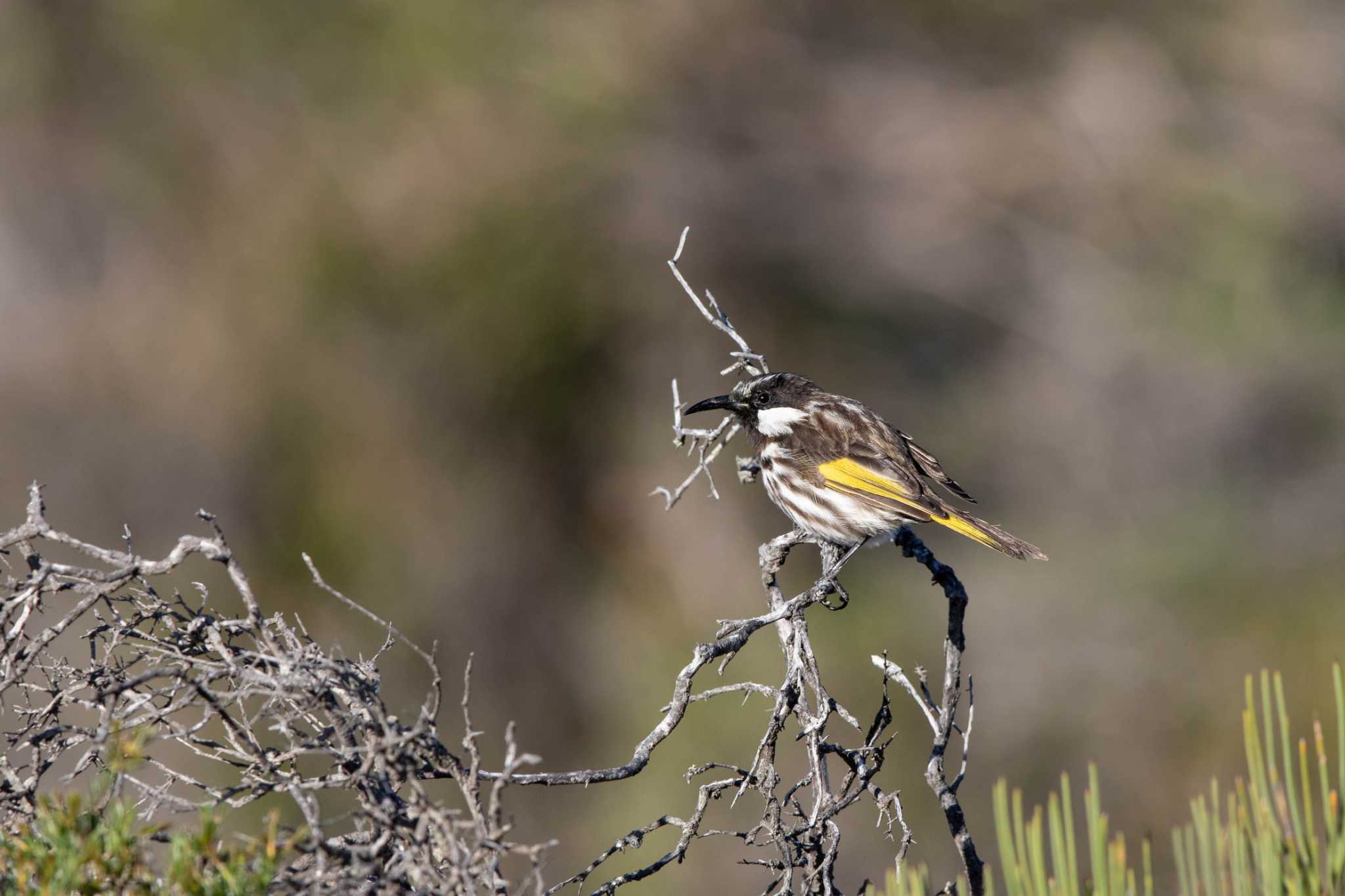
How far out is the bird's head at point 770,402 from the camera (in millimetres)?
4008

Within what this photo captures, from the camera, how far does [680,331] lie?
9.62 meters

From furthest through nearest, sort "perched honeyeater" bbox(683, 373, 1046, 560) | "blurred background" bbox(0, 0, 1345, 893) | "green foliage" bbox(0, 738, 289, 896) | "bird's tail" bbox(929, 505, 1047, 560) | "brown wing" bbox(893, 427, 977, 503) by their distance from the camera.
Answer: "blurred background" bbox(0, 0, 1345, 893) < "brown wing" bbox(893, 427, 977, 503) < "bird's tail" bbox(929, 505, 1047, 560) < "perched honeyeater" bbox(683, 373, 1046, 560) < "green foliage" bbox(0, 738, 289, 896)

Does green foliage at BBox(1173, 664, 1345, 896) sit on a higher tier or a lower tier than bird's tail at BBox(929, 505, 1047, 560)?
lower

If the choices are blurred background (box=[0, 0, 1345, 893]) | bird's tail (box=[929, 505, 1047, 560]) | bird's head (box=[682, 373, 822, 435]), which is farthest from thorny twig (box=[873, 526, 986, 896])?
blurred background (box=[0, 0, 1345, 893])

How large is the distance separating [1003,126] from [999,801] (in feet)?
31.5

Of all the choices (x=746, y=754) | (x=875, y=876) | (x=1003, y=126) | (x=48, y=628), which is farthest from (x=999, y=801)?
(x=1003, y=126)

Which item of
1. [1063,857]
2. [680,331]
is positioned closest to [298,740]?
[1063,857]

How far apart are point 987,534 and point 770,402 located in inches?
31.8

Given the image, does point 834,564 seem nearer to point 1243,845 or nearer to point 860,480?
point 860,480

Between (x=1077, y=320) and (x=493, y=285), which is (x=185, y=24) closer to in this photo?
(x=493, y=285)

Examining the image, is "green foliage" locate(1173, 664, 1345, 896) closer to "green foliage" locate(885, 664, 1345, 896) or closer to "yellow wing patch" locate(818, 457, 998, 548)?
"green foliage" locate(885, 664, 1345, 896)

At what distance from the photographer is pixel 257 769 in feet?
7.06

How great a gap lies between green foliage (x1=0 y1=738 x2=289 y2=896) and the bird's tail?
2613mm

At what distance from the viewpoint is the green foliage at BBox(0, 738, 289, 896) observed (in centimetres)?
169
